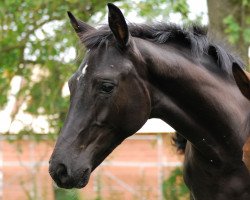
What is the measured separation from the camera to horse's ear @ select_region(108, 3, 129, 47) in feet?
14.6

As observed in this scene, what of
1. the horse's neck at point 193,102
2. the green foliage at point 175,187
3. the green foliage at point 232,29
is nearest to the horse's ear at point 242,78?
the horse's neck at point 193,102

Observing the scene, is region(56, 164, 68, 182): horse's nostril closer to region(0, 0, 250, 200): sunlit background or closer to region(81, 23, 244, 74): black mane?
region(81, 23, 244, 74): black mane

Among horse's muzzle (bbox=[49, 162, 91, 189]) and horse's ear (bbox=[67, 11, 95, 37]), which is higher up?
horse's ear (bbox=[67, 11, 95, 37])

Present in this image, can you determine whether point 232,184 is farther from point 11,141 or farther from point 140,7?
point 11,141

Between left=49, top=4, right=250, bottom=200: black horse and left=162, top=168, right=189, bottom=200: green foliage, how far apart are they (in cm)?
328

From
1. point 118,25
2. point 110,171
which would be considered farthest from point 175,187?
point 110,171

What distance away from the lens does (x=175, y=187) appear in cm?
873

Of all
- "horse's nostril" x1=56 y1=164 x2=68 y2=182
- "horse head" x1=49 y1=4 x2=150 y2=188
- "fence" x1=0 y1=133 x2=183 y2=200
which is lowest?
"fence" x1=0 y1=133 x2=183 y2=200

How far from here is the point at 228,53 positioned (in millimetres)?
5156

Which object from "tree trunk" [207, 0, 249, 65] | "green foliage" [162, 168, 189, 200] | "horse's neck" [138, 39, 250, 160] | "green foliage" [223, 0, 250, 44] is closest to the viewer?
"horse's neck" [138, 39, 250, 160]

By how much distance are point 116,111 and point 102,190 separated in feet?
15.2

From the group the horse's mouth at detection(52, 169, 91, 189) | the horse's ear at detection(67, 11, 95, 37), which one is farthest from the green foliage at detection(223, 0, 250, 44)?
the horse's mouth at detection(52, 169, 91, 189)

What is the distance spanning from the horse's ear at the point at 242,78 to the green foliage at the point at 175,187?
13.4 feet

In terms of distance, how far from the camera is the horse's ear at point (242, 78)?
4422 mm
